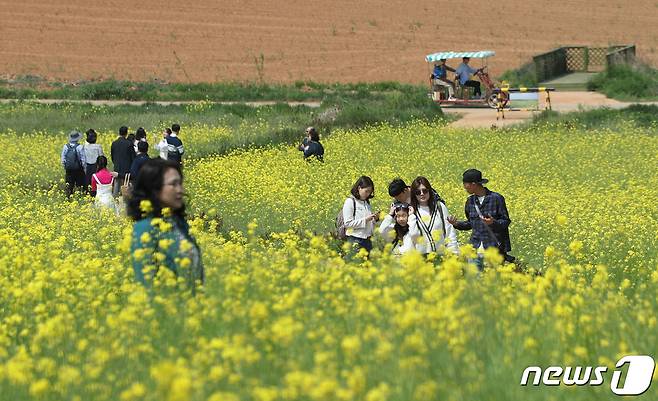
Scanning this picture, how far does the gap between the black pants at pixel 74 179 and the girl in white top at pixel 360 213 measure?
28.6ft

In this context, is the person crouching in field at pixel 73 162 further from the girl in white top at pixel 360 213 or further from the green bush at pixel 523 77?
the green bush at pixel 523 77

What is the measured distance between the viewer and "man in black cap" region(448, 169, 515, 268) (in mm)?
10031

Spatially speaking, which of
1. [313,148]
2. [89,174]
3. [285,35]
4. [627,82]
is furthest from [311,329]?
[285,35]

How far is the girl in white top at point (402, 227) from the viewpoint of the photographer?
32.2 ft

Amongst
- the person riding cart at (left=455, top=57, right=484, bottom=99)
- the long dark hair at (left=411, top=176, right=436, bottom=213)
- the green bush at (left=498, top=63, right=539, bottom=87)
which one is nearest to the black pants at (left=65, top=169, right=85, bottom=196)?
the long dark hair at (left=411, top=176, right=436, bottom=213)

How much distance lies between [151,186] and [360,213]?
460 centimetres

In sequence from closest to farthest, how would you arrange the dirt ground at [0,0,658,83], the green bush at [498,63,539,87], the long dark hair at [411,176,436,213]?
the long dark hair at [411,176,436,213] → the green bush at [498,63,539,87] → the dirt ground at [0,0,658,83]

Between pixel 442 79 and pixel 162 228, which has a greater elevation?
pixel 162 228

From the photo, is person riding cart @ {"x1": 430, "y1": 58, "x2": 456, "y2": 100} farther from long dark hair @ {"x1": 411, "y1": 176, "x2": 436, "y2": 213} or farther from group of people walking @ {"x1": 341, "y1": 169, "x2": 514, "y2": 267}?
long dark hair @ {"x1": 411, "y1": 176, "x2": 436, "y2": 213}

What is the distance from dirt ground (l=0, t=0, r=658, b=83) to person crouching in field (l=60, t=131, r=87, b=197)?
104 ft

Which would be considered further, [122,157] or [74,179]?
[74,179]

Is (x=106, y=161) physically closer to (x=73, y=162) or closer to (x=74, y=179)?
(x=73, y=162)

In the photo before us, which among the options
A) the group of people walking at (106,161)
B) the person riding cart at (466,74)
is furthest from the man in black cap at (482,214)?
the person riding cart at (466,74)

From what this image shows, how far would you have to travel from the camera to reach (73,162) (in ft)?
61.5
